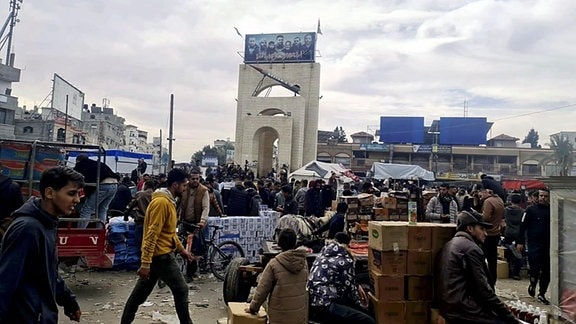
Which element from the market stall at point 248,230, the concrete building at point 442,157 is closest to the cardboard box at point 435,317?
the market stall at point 248,230

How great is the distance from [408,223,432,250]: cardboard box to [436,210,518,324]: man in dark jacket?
0.56 m

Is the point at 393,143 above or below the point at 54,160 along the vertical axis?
above

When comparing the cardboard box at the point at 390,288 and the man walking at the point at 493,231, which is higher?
the man walking at the point at 493,231

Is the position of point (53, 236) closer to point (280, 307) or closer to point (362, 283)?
point (280, 307)

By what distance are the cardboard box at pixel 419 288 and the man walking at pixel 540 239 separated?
3.01 m

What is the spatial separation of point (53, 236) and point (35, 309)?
42 cm

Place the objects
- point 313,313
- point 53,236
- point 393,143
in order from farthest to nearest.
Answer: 1. point 393,143
2. point 313,313
3. point 53,236

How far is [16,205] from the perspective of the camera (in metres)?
4.23

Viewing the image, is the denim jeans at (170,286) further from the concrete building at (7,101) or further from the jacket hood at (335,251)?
the concrete building at (7,101)

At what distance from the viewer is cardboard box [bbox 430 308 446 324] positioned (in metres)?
4.73

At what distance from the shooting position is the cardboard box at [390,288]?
16.9 feet

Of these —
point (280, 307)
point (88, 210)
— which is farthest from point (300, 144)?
point (280, 307)

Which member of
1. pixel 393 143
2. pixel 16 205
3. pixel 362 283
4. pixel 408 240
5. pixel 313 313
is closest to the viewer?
pixel 16 205

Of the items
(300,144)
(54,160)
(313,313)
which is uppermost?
(300,144)
